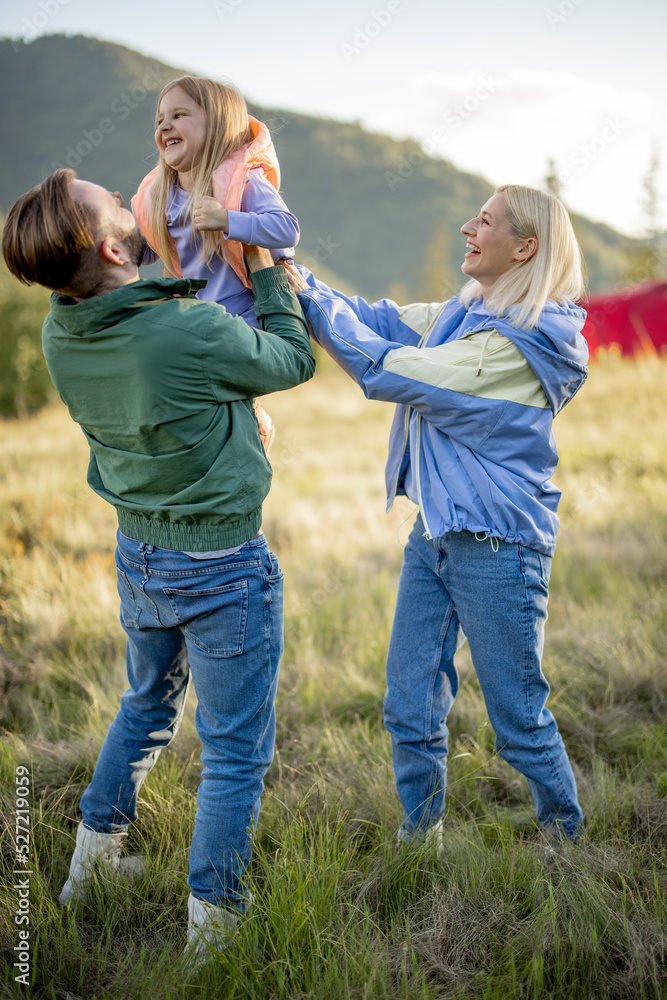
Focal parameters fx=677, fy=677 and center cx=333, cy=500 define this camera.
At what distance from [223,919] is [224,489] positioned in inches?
48.2

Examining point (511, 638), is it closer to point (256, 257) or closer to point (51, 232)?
point (256, 257)

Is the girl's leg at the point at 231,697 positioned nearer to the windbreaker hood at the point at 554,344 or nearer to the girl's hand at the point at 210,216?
the girl's hand at the point at 210,216

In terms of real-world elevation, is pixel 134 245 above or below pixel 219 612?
above

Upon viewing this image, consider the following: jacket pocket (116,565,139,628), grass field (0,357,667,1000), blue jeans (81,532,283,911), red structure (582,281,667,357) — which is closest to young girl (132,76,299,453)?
blue jeans (81,532,283,911)

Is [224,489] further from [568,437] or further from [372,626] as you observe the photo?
[568,437]

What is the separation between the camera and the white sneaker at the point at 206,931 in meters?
1.87

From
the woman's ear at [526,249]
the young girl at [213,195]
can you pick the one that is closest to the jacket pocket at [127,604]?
the young girl at [213,195]

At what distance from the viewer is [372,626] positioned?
13.7 feet

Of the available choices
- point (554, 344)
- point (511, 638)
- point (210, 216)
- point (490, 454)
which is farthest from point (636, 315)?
point (210, 216)

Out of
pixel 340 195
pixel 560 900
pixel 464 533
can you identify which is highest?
pixel 340 195

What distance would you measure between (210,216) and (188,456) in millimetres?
668

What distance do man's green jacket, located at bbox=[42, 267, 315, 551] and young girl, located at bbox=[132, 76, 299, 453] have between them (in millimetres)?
131

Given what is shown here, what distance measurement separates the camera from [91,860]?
7.20 feet

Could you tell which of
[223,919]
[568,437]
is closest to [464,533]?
[223,919]
